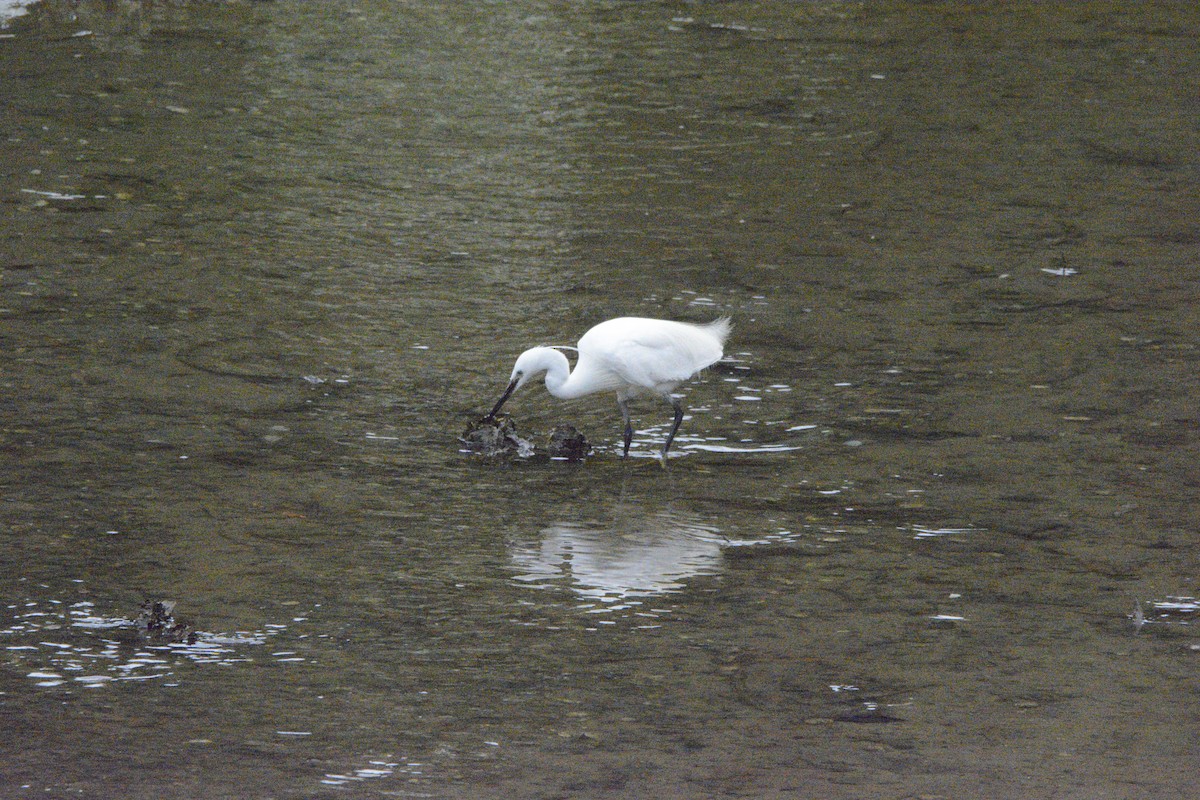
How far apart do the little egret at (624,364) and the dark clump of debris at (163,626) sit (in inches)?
78.5

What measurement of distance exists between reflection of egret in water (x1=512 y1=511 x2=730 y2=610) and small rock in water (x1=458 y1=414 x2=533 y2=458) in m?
0.64

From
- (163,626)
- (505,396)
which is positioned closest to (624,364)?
(505,396)

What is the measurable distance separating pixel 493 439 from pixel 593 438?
2.46 ft

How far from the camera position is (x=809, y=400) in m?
7.60

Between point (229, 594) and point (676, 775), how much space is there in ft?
6.11

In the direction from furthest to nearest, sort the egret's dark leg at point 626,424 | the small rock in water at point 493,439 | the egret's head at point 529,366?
the egret's dark leg at point 626,424 → the egret's head at point 529,366 → the small rock in water at point 493,439

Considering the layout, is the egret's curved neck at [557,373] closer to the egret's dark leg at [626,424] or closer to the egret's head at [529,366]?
the egret's head at [529,366]

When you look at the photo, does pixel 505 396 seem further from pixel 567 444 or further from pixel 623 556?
pixel 623 556

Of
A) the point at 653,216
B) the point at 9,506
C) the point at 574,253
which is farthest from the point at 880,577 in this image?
the point at 653,216

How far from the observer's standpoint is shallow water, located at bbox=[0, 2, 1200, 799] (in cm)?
478

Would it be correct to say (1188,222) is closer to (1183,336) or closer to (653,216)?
(1183,336)

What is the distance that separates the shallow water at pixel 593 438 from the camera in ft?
15.7

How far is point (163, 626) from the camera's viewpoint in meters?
5.21

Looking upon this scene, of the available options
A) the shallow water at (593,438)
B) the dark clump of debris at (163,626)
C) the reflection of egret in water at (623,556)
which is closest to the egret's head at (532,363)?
the shallow water at (593,438)
